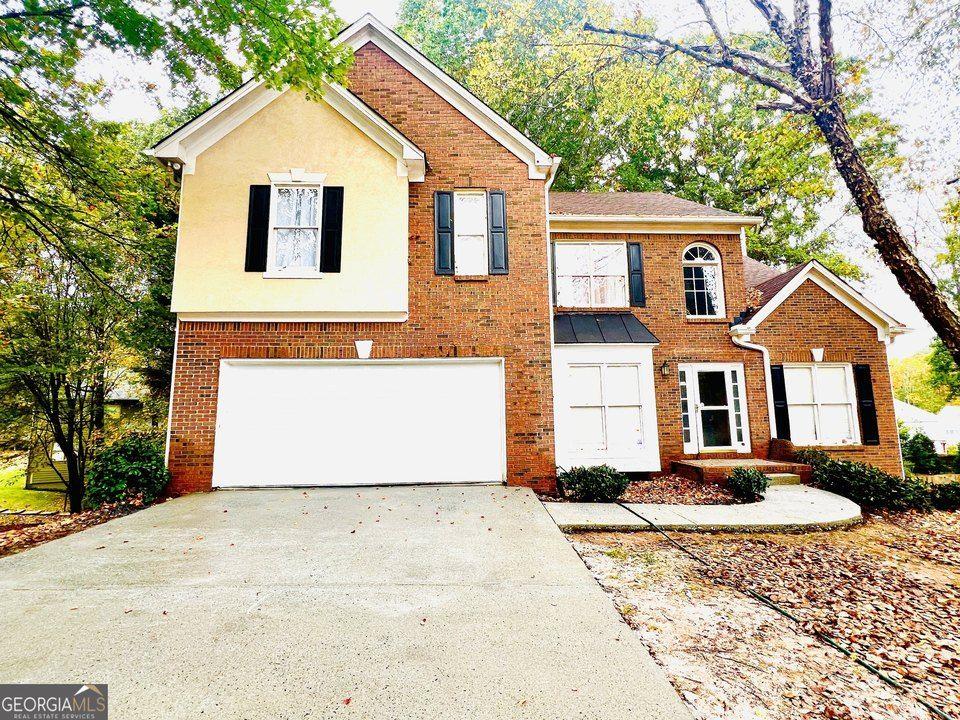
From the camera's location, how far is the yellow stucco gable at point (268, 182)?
305 inches

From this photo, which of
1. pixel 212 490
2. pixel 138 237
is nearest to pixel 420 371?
pixel 212 490

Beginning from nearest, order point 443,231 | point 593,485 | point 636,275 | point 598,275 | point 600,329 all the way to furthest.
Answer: point 593,485
point 443,231
point 600,329
point 636,275
point 598,275

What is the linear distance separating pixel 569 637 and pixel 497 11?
1859 centimetres

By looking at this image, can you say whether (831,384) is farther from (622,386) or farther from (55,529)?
(55,529)

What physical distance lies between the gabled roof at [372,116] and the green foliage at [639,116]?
2.90 metres

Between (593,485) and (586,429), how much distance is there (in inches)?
89.0

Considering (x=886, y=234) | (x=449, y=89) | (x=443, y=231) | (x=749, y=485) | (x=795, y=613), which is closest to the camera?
(x=795, y=613)

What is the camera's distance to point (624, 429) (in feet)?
31.8

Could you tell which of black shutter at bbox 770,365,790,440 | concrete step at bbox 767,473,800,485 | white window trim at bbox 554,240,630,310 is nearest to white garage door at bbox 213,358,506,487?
white window trim at bbox 554,240,630,310

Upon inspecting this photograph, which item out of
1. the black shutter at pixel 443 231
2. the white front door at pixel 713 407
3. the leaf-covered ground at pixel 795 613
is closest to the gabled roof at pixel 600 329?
the white front door at pixel 713 407

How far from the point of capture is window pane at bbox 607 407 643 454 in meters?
9.64

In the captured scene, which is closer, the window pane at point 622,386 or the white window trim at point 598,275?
the window pane at point 622,386

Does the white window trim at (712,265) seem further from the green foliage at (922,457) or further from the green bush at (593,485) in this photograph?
the green foliage at (922,457)

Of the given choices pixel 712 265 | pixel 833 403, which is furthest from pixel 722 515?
pixel 712 265
